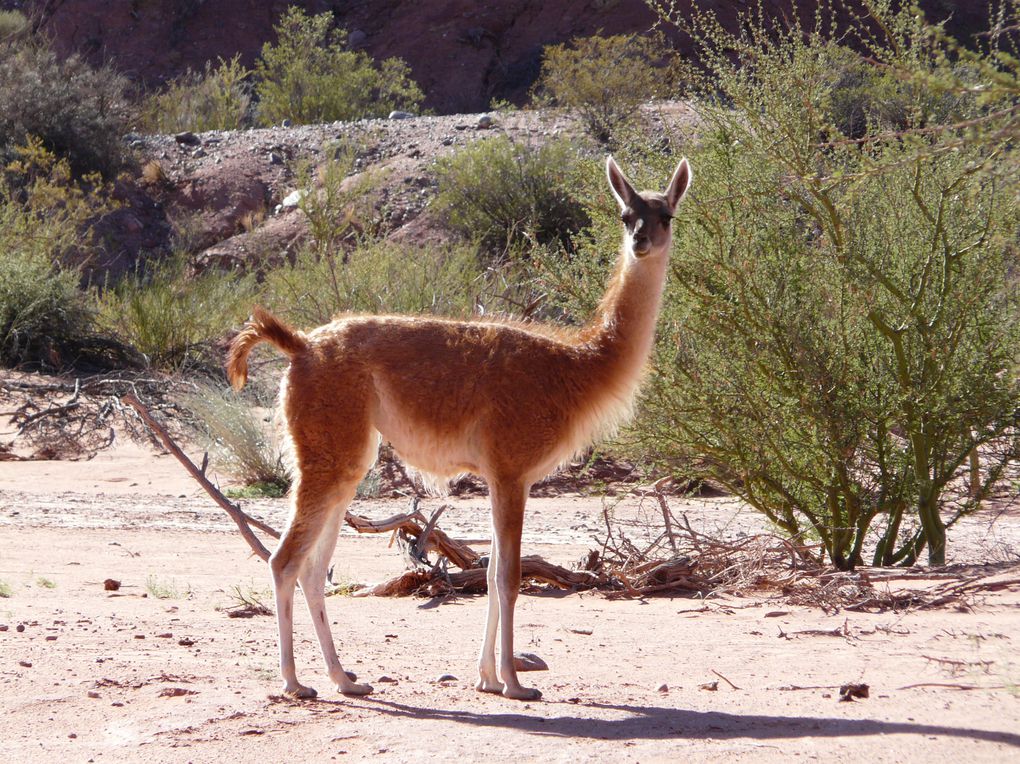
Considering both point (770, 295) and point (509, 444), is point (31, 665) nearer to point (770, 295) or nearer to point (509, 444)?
point (509, 444)

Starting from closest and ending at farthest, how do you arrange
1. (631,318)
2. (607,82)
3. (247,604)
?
1. (631,318)
2. (247,604)
3. (607,82)

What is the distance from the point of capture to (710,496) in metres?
14.0

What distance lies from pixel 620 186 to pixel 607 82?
82.4ft

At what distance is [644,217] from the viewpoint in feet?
20.0

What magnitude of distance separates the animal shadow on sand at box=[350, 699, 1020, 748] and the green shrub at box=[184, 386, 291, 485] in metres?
9.03

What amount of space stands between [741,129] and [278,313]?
10028 millimetres

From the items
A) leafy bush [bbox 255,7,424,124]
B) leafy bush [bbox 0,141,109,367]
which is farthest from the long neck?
leafy bush [bbox 255,7,424,124]

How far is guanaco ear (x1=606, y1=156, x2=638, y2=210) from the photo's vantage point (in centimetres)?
615

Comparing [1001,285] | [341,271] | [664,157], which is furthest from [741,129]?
[341,271]

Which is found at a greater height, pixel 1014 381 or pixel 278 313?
pixel 278 313

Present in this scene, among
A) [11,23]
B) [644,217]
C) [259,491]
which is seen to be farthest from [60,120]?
[644,217]

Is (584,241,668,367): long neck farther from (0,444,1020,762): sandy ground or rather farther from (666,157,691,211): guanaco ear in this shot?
(0,444,1020,762): sandy ground

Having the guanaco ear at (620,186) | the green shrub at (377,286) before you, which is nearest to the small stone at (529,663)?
the guanaco ear at (620,186)

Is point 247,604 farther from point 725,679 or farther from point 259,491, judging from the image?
point 259,491
